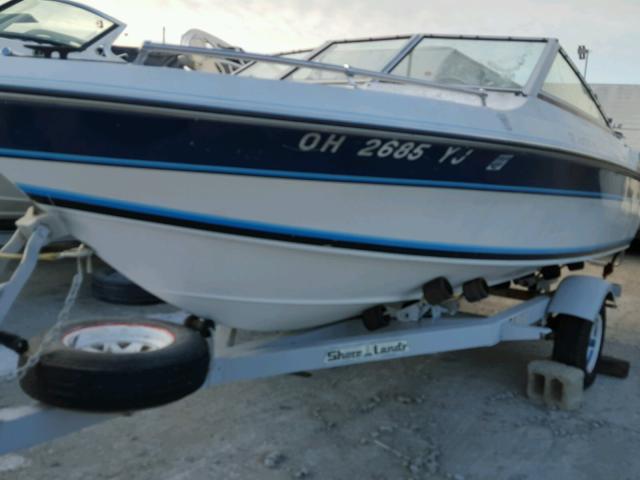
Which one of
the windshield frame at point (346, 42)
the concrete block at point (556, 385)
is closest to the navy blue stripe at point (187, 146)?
the windshield frame at point (346, 42)

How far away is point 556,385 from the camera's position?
3.68m

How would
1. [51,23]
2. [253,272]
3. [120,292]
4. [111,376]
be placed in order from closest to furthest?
[111,376] → [253,272] → [120,292] → [51,23]

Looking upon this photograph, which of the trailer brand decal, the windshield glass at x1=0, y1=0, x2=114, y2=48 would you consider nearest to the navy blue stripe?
the trailer brand decal

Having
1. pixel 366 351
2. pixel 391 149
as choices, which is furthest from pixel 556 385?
pixel 391 149

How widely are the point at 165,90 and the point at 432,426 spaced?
6.80 feet

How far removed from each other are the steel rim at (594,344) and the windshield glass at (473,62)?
1.50 metres

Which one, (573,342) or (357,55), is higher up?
(357,55)

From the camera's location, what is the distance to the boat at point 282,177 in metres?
2.41

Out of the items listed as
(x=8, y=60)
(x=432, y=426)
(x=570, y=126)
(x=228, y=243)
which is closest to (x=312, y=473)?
(x=432, y=426)

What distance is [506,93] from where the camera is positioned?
360cm

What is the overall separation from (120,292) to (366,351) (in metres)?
2.75

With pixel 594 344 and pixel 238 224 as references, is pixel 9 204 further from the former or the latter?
pixel 594 344

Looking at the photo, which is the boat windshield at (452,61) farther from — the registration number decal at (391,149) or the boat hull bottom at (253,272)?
the boat hull bottom at (253,272)

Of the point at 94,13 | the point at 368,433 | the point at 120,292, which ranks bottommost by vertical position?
the point at 120,292
